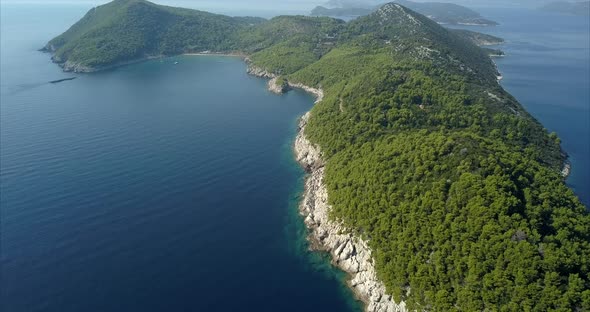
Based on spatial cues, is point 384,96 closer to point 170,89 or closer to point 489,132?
point 489,132

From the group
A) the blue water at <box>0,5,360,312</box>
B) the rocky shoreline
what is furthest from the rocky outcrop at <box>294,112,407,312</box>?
the blue water at <box>0,5,360,312</box>

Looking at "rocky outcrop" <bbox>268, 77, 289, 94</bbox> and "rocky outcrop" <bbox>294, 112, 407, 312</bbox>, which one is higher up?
"rocky outcrop" <bbox>268, 77, 289, 94</bbox>

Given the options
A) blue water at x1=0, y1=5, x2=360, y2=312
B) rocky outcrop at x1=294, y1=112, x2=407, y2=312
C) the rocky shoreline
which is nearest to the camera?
rocky outcrop at x1=294, y1=112, x2=407, y2=312

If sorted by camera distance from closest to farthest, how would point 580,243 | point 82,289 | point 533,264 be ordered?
point 533,264, point 580,243, point 82,289

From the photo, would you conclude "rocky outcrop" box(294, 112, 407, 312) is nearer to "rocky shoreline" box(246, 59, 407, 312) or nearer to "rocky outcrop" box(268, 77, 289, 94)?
"rocky shoreline" box(246, 59, 407, 312)

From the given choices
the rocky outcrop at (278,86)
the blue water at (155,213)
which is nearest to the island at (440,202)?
the blue water at (155,213)

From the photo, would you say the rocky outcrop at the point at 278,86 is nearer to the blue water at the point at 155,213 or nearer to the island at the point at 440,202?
the blue water at the point at 155,213

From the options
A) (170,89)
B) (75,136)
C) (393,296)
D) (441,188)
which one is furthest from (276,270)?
(170,89)
